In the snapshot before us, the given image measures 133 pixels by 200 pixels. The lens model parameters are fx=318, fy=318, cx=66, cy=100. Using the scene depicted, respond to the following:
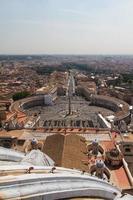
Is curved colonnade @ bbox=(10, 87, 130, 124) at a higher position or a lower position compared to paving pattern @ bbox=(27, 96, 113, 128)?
higher

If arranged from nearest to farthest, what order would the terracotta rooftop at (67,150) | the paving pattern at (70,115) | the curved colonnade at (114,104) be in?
1. the terracotta rooftop at (67,150)
2. the paving pattern at (70,115)
3. the curved colonnade at (114,104)

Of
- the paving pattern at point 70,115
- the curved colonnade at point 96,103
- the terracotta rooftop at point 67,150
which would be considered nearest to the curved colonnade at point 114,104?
the curved colonnade at point 96,103

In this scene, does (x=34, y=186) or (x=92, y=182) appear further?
(x=92, y=182)

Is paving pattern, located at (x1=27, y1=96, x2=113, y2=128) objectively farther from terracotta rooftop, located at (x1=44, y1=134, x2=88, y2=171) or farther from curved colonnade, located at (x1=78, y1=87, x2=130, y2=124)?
terracotta rooftop, located at (x1=44, y1=134, x2=88, y2=171)

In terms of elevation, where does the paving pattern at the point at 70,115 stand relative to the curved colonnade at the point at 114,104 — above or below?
below

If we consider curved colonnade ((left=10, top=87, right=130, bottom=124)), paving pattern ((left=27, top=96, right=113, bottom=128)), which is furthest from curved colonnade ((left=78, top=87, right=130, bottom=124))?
paving pattern ((left=27, top=96, right=113, bottom=128))

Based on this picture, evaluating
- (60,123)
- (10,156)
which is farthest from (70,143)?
(60,123)

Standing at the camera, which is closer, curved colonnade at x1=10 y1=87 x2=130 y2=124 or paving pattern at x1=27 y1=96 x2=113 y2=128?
paving pattern at x1=27 y1=96 x2=113 y2=128

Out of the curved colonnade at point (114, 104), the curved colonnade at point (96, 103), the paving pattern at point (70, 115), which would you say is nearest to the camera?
the paving pattern at point (70, 115)

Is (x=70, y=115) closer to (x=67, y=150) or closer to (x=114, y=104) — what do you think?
(x=114, y=104)

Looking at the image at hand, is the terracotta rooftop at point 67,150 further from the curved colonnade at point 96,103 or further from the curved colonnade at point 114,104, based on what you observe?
the curved colonnade at point 96,103

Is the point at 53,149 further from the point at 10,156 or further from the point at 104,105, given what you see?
the point at 104,105
